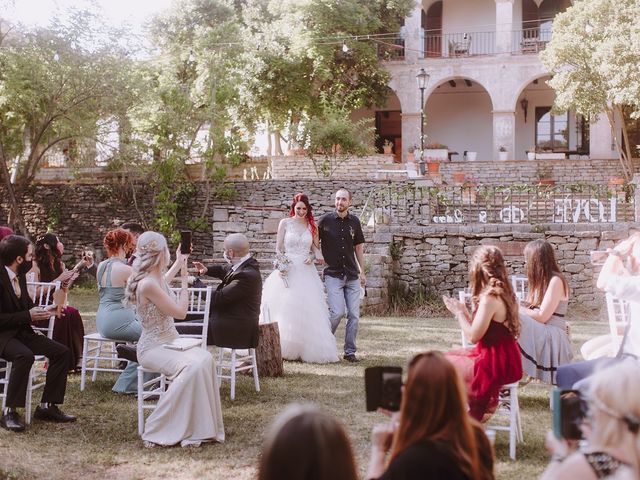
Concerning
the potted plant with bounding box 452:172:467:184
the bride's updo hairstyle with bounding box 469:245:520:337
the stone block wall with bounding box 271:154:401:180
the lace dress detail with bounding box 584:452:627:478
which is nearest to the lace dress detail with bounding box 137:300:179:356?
the bride's updo hairstyle with bounding box 469:245:520:337

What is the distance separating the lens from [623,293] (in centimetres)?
465

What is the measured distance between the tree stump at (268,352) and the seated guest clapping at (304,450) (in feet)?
17.1

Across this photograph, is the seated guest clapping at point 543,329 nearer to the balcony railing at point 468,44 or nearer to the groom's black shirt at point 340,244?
the groom's black shirt at point 340,244

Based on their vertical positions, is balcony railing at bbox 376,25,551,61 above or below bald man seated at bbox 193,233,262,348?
above

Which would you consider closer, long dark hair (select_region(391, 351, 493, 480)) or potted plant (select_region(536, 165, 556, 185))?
long dark hair (select_region(391, 351, 493, 480))

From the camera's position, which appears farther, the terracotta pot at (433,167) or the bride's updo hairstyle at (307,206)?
the terracotta pot at (433,167)

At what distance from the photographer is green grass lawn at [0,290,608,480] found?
176 inches

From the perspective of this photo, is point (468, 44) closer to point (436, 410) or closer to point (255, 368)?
point (255, 368)

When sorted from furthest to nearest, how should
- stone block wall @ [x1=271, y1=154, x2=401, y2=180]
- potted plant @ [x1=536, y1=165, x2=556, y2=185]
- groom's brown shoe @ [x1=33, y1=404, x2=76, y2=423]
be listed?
potted plant @ [x1=536, y1=165, x2=556, y2=185]
stone block wall @ [x1=271, y1=154, x2=401, y2=180]
groom's brown shoe @ [x1=33, y1=404, x2=76, y2=423]

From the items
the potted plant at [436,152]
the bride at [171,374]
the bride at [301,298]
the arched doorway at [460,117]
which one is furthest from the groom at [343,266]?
the arched doorway at [460,117]

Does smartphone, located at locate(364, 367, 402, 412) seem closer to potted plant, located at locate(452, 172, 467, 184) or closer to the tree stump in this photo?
the tree stump

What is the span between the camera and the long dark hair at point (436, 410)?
237cm

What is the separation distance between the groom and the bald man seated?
1.72 m

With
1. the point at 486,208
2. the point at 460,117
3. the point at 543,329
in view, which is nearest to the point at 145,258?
the point at 543,329
